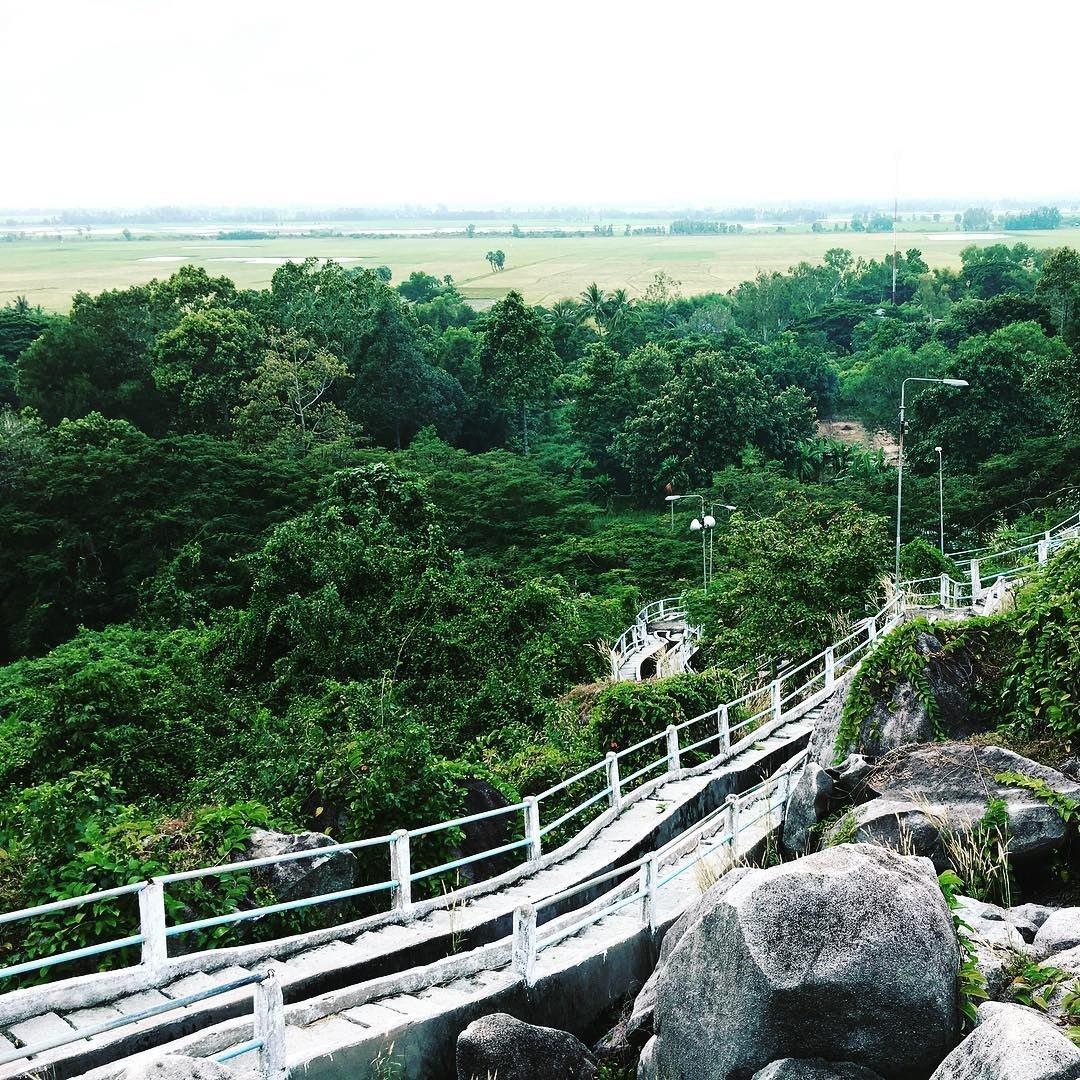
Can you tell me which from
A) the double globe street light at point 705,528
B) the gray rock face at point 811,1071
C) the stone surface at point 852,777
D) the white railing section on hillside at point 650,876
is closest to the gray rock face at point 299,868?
the white railing section on hillside at point 650,876

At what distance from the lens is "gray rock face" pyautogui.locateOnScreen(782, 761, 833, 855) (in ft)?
45.3

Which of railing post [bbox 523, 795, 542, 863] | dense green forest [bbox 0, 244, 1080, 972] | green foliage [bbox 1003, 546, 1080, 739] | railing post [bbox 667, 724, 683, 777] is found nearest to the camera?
railing post [bbox 523, 795, 542, 863]

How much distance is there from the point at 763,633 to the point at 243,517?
27.6 m

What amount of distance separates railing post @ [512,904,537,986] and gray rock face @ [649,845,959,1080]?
1.76 m

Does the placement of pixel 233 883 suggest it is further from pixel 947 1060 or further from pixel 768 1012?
pixel 947 1060

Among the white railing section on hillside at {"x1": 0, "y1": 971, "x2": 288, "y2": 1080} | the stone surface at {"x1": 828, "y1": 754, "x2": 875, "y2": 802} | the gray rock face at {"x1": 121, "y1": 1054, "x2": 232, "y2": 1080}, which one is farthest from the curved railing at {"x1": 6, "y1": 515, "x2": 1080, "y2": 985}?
the stone surface at {"x1": 828, "y1": 754, "x2": 875, "y2": 802}

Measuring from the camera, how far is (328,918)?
1159 cm

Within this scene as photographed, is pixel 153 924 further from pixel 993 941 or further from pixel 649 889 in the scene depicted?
pixel 993 941

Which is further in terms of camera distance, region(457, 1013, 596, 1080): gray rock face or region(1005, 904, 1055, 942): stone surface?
region(1005, 904, 1055, 942): stone surface

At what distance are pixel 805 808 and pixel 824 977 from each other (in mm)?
5833

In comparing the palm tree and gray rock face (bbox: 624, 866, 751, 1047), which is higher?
the palm tree

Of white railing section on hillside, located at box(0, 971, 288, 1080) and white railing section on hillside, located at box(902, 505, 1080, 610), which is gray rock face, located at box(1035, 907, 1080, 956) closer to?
white railing section on hillside, located at box(0, 971, 288, 1080)

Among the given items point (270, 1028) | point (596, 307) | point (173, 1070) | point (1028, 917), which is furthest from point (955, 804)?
point (596, 307)

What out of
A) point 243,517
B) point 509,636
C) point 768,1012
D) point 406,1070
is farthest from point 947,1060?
point 243,517
